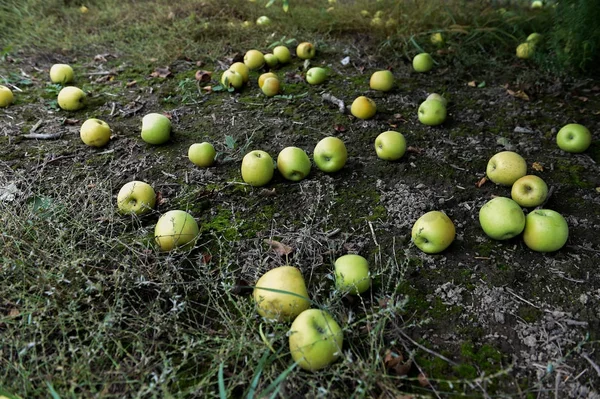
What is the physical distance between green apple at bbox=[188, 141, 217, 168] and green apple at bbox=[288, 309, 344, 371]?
184cm

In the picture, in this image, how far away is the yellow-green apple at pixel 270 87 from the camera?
4.61 m

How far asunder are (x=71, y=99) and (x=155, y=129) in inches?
50.9

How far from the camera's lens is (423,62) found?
5.12 metres

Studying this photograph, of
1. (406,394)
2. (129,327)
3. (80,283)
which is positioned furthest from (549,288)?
(80,283)

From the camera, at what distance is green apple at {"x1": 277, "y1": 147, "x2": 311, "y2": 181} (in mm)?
3291

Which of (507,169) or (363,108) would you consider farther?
(363,108)

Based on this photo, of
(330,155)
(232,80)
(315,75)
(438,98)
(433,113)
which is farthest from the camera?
(315,75)

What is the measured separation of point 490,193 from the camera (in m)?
3.26

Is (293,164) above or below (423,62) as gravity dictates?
below

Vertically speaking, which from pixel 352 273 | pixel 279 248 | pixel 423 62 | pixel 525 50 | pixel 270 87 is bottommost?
pixel 279 248

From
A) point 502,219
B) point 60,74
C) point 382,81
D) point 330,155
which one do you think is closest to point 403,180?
point 330,155

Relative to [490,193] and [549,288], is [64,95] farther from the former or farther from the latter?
[549,288]

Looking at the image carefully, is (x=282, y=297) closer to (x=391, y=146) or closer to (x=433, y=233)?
(x=433, y=233)

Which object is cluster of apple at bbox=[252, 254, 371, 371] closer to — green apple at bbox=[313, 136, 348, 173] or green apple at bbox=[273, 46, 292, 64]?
green apple at bbox=[313, 136, 348, 173]
